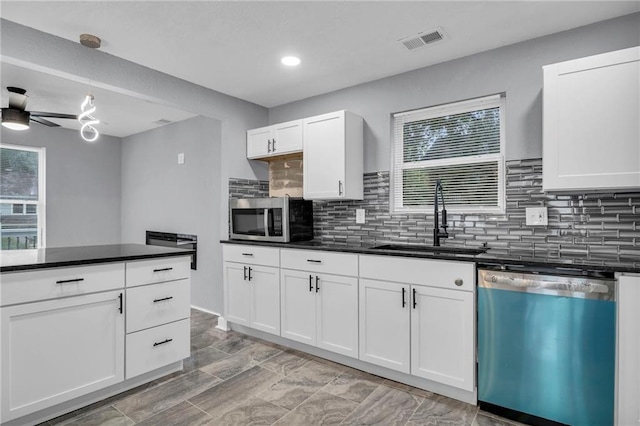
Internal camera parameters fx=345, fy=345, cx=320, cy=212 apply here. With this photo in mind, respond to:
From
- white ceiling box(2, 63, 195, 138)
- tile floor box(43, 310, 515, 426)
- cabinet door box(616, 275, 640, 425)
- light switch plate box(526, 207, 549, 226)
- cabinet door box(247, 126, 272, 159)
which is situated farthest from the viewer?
cabinet door box(247, 126, 272, 159)

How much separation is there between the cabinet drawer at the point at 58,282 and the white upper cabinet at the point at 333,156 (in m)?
1.76

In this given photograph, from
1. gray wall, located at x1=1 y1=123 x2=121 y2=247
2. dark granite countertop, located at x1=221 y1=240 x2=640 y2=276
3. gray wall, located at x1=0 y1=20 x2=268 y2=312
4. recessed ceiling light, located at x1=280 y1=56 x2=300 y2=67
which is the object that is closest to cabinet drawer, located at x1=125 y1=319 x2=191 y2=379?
gray wall, located at x1=0 y1=20 x2=268 y2=312

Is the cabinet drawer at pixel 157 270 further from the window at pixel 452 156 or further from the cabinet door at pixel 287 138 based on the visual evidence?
the window at pixel 452 156

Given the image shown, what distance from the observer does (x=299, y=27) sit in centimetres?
234

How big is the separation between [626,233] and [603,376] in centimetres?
93

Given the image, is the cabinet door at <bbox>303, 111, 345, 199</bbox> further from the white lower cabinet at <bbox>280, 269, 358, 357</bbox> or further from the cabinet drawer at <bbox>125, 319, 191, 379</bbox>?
the cabinet drawer at <bbox>125, 319, 191, 379</bbox>

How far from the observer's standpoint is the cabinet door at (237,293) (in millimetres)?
3334

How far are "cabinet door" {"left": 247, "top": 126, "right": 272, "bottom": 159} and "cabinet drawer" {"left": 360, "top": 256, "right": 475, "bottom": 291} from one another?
1.76 m

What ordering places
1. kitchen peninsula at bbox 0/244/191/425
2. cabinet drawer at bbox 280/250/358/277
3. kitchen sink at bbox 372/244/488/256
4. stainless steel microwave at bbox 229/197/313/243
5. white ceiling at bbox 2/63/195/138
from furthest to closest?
white ceiling at bbox 2/63/195/138 → stainless steel microwave at bbox 229/197/313/243 → cabinet drawer at bbox 280/250/358/277 → kitchen sink at bbox 372/244/488/256 → kitchen peninsula at bbox 0/244/191/425

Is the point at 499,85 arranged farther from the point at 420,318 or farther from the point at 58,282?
the point at 58,282

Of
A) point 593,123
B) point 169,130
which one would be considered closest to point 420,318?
point 593,123

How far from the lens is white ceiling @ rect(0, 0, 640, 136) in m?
2.10

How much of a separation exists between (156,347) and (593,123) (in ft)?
10.3

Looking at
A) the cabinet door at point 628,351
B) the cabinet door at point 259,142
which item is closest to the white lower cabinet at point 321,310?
the cabinet door at point 259,142
